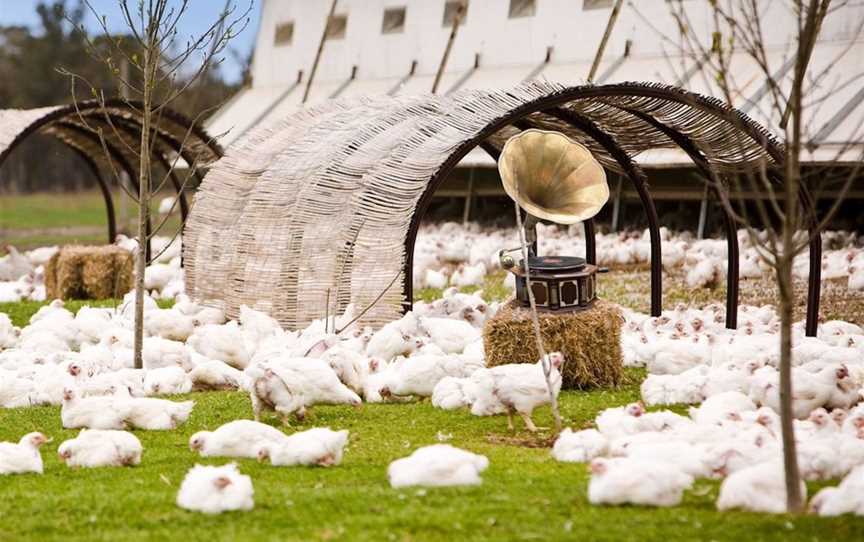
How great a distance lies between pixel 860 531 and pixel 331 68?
2517 cm

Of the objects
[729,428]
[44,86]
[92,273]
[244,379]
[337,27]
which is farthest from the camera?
[44,86]

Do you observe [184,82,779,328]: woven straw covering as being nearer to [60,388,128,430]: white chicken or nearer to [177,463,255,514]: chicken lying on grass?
[60,388,128,430]: white chicken

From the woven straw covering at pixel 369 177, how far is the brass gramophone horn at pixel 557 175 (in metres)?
0.81

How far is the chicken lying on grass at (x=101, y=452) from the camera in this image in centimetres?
712

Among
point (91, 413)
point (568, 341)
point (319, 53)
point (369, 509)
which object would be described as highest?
point (319, 53)

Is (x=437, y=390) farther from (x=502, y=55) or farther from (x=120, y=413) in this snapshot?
(x=502, y=55)

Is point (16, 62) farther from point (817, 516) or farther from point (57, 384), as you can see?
point (817, 516)

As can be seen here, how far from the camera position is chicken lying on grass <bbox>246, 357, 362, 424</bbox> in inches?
322

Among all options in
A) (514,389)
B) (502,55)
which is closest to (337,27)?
(502,55)

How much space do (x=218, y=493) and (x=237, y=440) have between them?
1.26 meters

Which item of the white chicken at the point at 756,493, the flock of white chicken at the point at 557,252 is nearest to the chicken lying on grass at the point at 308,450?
the white chicken at the point at 756,493

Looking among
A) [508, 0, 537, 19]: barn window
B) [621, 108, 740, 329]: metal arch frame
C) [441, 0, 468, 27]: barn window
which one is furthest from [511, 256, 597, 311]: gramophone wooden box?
[441, 0, 468, 27]: barn window

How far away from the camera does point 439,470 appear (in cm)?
626

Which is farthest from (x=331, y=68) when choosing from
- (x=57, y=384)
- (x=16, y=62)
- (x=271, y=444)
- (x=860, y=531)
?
(x=16, y=62)
